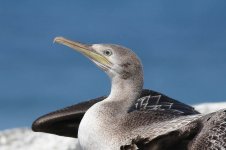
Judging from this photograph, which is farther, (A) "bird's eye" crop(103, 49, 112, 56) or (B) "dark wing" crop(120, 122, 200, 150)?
(A) "bird's eye" crop(103, 49, 112, 56)

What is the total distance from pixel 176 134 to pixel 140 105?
2.75 meters

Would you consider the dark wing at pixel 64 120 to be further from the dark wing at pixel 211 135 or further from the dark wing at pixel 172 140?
the dark wing at pixel 211 135

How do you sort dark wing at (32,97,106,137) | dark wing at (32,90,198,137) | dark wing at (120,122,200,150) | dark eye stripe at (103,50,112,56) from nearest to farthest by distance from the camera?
dark wing at (120,122,200,150), dark eye stripe at (103,50,112,56), dark wing at (32,90,198,137), dark wing at (32,97,106,137)

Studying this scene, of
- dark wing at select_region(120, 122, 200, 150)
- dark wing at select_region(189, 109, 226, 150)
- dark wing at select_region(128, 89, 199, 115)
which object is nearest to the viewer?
dark wing at select_region(189, 109, 226, 150)

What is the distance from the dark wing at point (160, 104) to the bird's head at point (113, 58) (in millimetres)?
1131

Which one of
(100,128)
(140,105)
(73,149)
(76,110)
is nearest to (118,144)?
(100,128)

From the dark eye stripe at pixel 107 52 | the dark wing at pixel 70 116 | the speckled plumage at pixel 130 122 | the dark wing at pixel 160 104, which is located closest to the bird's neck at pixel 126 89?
the speckled plumage at pixel 130 122

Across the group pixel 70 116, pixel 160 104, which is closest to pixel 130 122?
pixel 160 104

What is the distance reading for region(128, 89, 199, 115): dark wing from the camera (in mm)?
13785

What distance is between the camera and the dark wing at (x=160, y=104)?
45.2 feet

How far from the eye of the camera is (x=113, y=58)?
41.0ft

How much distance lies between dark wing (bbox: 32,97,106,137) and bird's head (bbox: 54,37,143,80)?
2.71 meters

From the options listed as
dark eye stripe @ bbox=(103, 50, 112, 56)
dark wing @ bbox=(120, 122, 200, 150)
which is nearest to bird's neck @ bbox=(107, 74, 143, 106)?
dark eye stripe @ bbox=(103, 50, 112, 56)

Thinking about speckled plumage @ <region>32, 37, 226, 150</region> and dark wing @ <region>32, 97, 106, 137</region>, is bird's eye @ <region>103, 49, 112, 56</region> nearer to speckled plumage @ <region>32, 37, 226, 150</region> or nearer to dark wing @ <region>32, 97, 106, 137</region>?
speckled plumage @ <region>32, 37, 226, 150</region>
